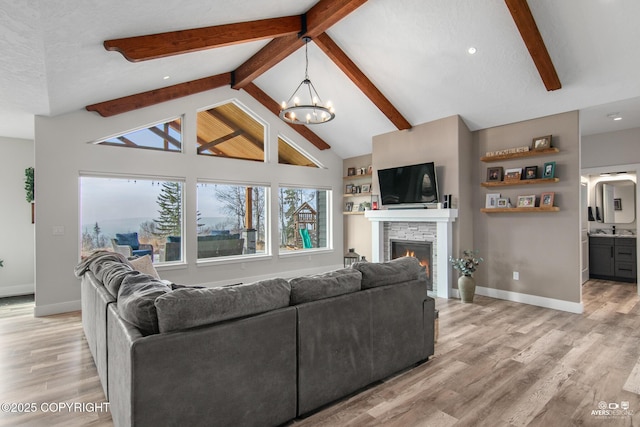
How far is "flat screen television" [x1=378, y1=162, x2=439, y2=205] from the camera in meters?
5.61

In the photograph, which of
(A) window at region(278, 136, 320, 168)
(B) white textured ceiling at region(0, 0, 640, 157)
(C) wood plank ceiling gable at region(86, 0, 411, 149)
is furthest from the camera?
(A) window at region(278, 136, 320, 168)

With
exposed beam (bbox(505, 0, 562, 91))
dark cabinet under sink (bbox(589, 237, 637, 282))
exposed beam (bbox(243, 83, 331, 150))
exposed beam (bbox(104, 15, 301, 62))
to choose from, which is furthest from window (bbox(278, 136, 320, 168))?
dark cabinet under sink (bbox(589, 237, 637, 282))

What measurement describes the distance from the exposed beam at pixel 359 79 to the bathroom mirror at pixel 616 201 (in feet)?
14.8

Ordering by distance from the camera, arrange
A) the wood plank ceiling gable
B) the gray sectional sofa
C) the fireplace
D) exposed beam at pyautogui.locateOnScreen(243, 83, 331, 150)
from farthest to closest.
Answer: exposed beam at pyautogui.locateOnScreen(243, 83, 331, 150) < the fireplace < the wood plank ceiling gable < the gray sectional sofa

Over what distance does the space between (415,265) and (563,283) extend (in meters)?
3.07

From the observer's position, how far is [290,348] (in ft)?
6.93

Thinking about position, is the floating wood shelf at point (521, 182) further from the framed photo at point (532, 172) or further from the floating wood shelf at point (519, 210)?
the floating wood shelf at point (519, 210)

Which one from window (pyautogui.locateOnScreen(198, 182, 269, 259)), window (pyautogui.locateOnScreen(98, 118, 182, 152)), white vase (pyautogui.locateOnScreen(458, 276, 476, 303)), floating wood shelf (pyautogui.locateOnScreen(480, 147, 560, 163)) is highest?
window (pyautogui.locateOnScreen(98, 118, 182, 152))

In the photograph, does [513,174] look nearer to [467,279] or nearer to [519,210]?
[519,210]

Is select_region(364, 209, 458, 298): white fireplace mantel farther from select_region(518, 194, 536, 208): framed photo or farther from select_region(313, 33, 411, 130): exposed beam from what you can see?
select_region(313, 33, 411, 130): exposed beam

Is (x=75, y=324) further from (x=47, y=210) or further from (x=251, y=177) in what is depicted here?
(x=251, y=177)

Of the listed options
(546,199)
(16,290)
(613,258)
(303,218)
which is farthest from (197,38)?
(613,258)

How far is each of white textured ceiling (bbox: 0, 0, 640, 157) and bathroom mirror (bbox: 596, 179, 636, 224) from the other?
6.62 feet

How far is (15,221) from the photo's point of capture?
227 inches
